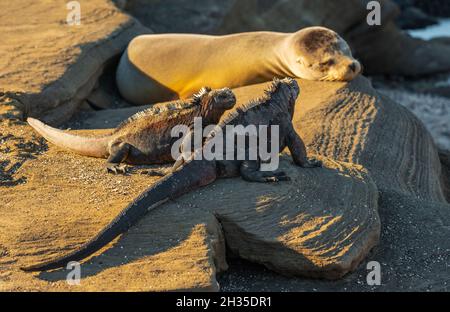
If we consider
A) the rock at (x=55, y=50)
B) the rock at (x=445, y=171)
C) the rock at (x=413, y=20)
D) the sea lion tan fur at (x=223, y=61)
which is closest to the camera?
the rock at (x=55, y=50)

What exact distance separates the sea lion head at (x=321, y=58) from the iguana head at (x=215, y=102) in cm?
280

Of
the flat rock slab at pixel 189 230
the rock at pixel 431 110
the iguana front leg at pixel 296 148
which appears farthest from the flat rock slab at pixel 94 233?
the rock at pixel 431 110

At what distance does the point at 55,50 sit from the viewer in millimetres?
8547

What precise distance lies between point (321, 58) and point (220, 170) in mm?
3478

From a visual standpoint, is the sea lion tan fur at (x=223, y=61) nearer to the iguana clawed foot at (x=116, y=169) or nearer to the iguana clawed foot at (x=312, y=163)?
the iguana clawed foot at (x=312, y=163)

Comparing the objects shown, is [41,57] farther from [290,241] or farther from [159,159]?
[290,241]

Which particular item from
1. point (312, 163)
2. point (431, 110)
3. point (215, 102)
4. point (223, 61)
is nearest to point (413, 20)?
point (431, 110)

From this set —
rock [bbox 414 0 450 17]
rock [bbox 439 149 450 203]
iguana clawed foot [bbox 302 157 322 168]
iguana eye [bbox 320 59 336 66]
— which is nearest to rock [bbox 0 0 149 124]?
iguana eye [bbox 320 59 336 66]

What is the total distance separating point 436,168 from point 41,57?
4144mm

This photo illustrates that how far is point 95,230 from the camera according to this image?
474 centimetres

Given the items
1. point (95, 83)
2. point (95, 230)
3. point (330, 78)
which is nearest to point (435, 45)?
point (330, 78)

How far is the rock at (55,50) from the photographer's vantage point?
7609mm

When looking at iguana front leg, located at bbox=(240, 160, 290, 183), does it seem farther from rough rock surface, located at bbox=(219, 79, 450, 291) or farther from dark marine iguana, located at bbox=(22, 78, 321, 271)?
rough rock surface, located at bbox=(219, 79, 450, 291)

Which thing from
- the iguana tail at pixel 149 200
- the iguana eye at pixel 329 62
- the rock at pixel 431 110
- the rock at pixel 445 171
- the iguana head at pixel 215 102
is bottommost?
the rock at pixel 431 110
